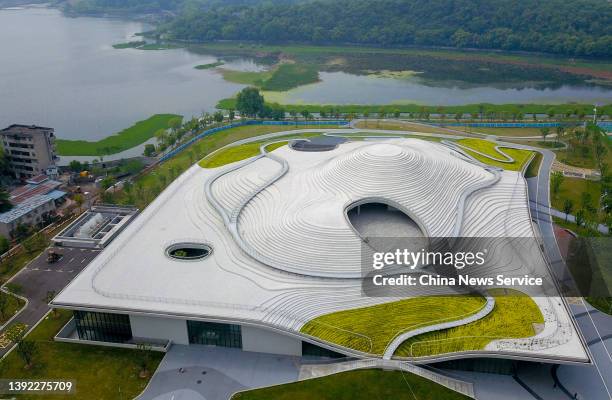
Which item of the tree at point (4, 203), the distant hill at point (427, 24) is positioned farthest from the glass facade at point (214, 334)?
the distant hill at point (427, 24)

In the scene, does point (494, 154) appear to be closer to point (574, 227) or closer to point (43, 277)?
point (574, 227)

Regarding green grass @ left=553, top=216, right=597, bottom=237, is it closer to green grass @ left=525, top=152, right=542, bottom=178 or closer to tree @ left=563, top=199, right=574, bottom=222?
tree @ left=563, top=199, right=574, bottom=222

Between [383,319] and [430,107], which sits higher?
[430,107]

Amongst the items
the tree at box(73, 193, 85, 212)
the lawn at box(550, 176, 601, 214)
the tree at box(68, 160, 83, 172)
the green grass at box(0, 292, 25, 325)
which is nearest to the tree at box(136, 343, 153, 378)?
the green grass at box(0, 292, 25, 325)

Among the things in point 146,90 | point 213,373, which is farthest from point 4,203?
point 146,90

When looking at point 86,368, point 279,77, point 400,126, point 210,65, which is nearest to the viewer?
point 86,368

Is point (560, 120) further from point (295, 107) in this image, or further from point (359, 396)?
point (359, 396)
